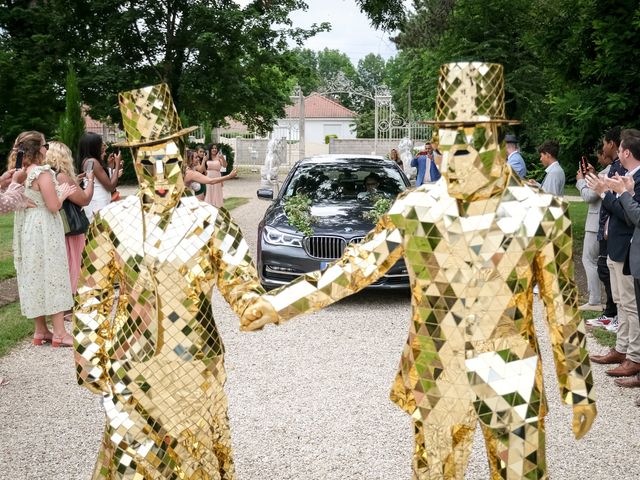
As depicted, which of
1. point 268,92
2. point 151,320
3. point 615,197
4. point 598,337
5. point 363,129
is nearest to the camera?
A: point 151,320

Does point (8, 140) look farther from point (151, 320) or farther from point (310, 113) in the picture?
point (310, 113)

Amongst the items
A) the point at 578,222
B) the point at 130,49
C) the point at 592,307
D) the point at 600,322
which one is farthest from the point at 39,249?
the point at 130,49

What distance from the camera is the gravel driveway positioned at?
172 inches

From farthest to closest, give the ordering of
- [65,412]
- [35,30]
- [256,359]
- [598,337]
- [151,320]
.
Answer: [35,30]
[598,337]
[256,359]
[65,412]
[151,320]

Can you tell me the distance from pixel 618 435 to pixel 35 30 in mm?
23088

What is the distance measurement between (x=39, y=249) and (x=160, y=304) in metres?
4.29

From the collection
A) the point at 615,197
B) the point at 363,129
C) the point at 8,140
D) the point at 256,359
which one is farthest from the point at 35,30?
the point at 363,129

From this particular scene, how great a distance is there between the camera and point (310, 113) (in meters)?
67.6

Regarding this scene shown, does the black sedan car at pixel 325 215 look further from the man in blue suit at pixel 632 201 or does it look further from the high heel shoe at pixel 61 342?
the man in blue suit at pixel 632 201

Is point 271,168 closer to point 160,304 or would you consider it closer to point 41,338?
point 41,338

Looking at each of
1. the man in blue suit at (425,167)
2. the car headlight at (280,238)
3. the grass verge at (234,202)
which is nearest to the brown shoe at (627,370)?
the car headlight at (280,238)

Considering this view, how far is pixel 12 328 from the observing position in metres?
7.57

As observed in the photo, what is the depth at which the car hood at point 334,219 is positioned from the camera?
319 inches

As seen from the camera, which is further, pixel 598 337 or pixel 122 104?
pixel 598 337
